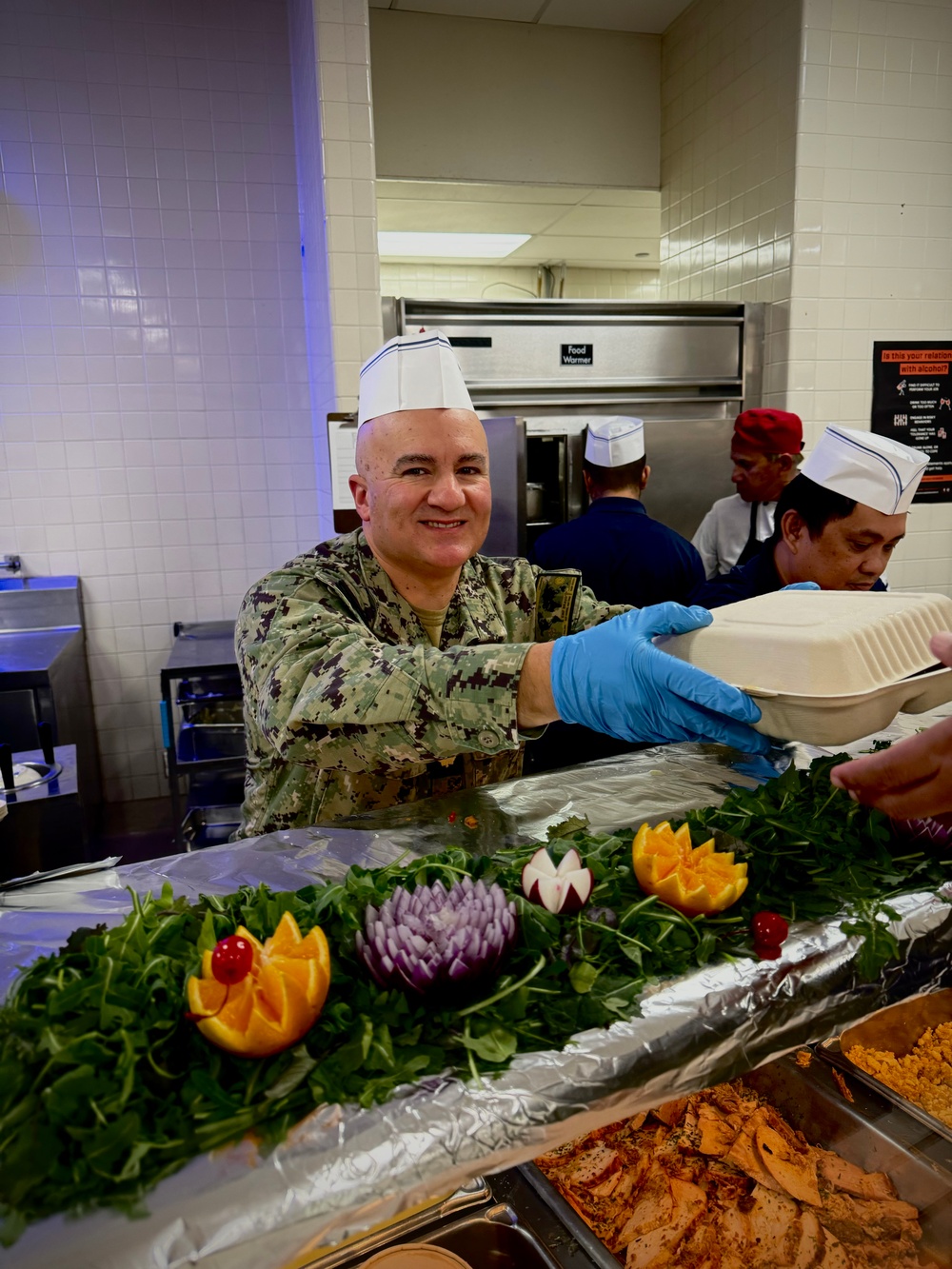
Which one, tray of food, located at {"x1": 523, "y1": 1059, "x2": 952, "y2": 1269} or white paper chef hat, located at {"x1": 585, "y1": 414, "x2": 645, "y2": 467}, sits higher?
white paper chef hat, located at {"x1": 585, "y1": 414, "x2": 645, "y2": 467}

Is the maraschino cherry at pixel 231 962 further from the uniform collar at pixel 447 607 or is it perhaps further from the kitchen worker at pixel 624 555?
the kitchen worker at pixel 624 555

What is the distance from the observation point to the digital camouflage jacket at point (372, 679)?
1.37 meters

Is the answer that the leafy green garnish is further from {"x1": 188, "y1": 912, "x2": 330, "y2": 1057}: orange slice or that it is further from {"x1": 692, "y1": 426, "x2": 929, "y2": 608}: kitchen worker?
{"x1": 692, "y1": 426, "x2": 929, "y2": 608}: kitchen worker

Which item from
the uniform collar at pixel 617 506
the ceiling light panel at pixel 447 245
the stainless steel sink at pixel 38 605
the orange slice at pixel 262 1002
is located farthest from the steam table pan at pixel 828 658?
the ceiling light panel at pixel 447 245

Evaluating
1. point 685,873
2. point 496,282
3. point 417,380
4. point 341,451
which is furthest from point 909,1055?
point 496,282

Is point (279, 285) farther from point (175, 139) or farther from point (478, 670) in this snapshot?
point (478, 670)

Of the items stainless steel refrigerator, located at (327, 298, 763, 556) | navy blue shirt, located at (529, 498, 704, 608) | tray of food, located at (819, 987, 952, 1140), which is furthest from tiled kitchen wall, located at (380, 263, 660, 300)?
tray of food, located at (819, 987, 952, 1140)

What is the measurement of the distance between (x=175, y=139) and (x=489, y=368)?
209 centimetres

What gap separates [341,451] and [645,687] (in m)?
2.33

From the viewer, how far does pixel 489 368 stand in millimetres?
4016

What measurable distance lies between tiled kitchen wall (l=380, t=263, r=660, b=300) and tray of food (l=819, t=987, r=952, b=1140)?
696 centimetres

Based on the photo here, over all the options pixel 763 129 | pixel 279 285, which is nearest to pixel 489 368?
pixel 279 285

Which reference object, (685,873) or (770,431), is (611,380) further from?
(685,873)

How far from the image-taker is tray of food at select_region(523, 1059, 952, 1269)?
114 cm
